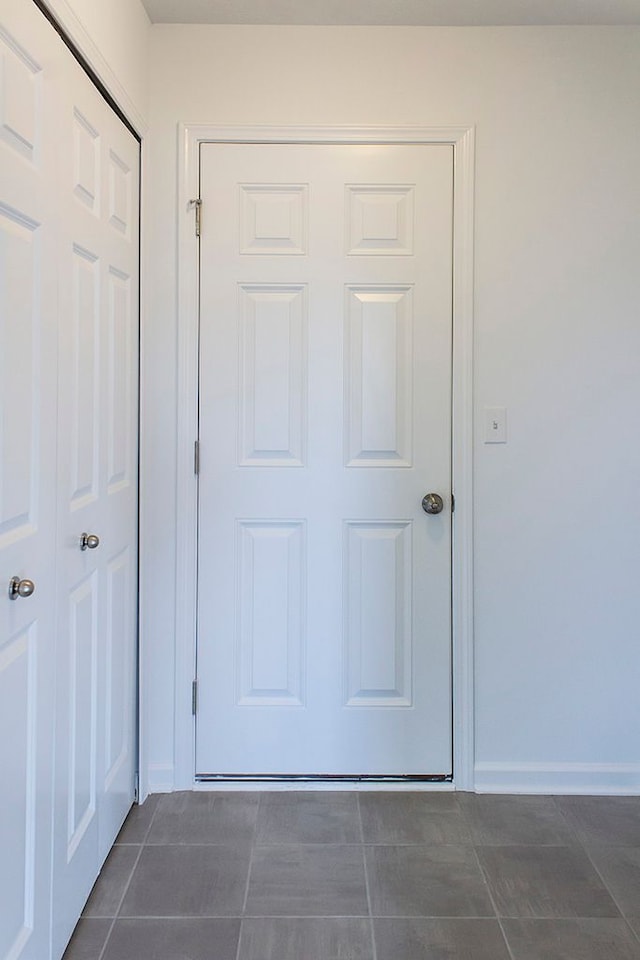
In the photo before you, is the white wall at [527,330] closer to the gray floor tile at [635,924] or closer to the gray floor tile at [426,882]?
the gray floor tile at [426,882]

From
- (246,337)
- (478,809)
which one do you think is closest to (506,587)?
(478,809)

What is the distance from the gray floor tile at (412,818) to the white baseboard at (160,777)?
24.1 inches

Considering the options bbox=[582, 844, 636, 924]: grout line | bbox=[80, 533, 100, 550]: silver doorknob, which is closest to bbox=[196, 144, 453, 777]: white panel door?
bbox=[582, 844, 636, 924]: grout line

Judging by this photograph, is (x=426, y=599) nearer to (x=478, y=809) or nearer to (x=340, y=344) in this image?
(x=478, y=809)

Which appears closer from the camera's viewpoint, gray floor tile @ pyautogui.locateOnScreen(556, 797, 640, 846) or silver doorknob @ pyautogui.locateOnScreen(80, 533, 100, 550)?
silver doorknob @ pyautogui.locateOnScreen(80, 533, 100, 550)

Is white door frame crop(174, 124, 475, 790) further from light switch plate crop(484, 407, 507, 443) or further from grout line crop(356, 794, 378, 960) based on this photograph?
grout line crop(356, 794, 378, 960)

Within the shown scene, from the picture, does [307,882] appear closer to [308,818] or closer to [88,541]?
[308,818]

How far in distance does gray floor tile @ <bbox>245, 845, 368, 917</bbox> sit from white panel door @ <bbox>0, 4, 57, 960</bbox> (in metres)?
0.57

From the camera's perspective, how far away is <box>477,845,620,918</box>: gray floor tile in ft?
6.11

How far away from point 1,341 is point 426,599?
1.56 meters

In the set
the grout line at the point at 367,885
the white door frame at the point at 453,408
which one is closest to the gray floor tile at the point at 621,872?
the white door frame at the point at 453,408

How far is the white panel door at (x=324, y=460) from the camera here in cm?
240

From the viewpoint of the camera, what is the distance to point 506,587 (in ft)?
8.02

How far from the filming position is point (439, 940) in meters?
1.75
